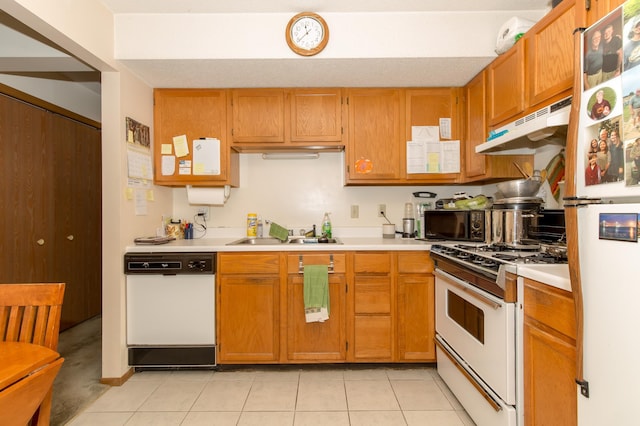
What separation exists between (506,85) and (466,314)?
1.46 metres

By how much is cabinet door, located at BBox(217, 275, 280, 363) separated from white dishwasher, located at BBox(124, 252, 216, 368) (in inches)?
3.0

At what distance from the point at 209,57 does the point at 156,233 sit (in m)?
1.46

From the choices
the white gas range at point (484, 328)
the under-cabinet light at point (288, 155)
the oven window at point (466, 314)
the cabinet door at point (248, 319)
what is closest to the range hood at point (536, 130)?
the white gas range at point (484, 328)

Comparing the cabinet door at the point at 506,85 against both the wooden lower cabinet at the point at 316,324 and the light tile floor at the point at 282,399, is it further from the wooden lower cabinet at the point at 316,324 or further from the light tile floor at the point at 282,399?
the light tile floor at the point at 282,399

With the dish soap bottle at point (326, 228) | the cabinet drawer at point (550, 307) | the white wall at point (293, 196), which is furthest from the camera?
the white wall at point (293, 196)

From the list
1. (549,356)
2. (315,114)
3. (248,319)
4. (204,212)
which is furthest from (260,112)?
(549,356)

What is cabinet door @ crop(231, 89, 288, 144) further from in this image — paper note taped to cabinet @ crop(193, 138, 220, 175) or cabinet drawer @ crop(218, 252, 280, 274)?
cabinet drawer @ crop(218, 252, 280, 274)

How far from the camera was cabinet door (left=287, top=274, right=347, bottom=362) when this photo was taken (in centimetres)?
226

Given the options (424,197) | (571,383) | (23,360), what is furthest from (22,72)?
(571,383)

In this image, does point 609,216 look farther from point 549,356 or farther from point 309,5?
point 309,5

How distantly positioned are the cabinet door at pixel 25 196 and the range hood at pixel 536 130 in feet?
11.8

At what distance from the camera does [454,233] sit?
240 centimetres

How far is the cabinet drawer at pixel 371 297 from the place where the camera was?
2281 mm

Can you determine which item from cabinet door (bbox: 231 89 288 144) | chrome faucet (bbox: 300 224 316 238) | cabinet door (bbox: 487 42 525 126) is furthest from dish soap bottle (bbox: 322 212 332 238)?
cabinet door (bbox: 487 42 525 126)
